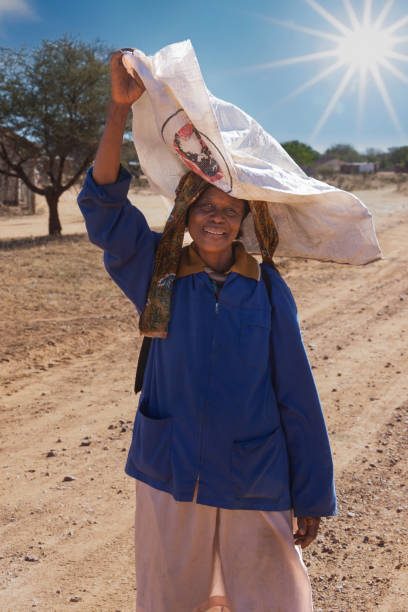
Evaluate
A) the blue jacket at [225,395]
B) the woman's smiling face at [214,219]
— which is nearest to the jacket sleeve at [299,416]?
the blue jacket at [225,395]

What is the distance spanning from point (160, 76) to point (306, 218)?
73 centimetres

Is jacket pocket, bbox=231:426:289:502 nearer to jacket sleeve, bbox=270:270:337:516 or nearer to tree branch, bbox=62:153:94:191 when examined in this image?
jacket sleeve, bbox=270:270:337:516

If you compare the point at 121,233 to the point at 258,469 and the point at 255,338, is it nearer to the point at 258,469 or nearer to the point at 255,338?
the point at 255,338

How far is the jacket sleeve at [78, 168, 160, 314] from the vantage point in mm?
1815

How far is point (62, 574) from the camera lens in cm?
286

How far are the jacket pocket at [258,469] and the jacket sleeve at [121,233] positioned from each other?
594 millimetres

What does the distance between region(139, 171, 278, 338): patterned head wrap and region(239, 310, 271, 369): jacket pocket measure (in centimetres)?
26

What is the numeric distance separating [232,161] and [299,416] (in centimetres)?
85

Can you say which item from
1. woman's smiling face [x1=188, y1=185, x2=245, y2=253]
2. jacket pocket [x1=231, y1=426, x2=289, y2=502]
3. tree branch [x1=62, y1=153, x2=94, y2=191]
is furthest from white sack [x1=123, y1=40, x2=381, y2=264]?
tree branch [x1=62, y1=153, x2=94, y2=191]

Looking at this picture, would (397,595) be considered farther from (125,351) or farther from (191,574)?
(125,351)

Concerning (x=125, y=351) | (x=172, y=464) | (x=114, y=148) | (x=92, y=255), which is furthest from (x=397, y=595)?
(x=92, y=255)

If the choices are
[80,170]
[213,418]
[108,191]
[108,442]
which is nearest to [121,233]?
[108,191]

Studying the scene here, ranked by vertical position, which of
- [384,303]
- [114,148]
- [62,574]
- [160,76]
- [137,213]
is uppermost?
[160,76]

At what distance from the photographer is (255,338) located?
6.09 ft
